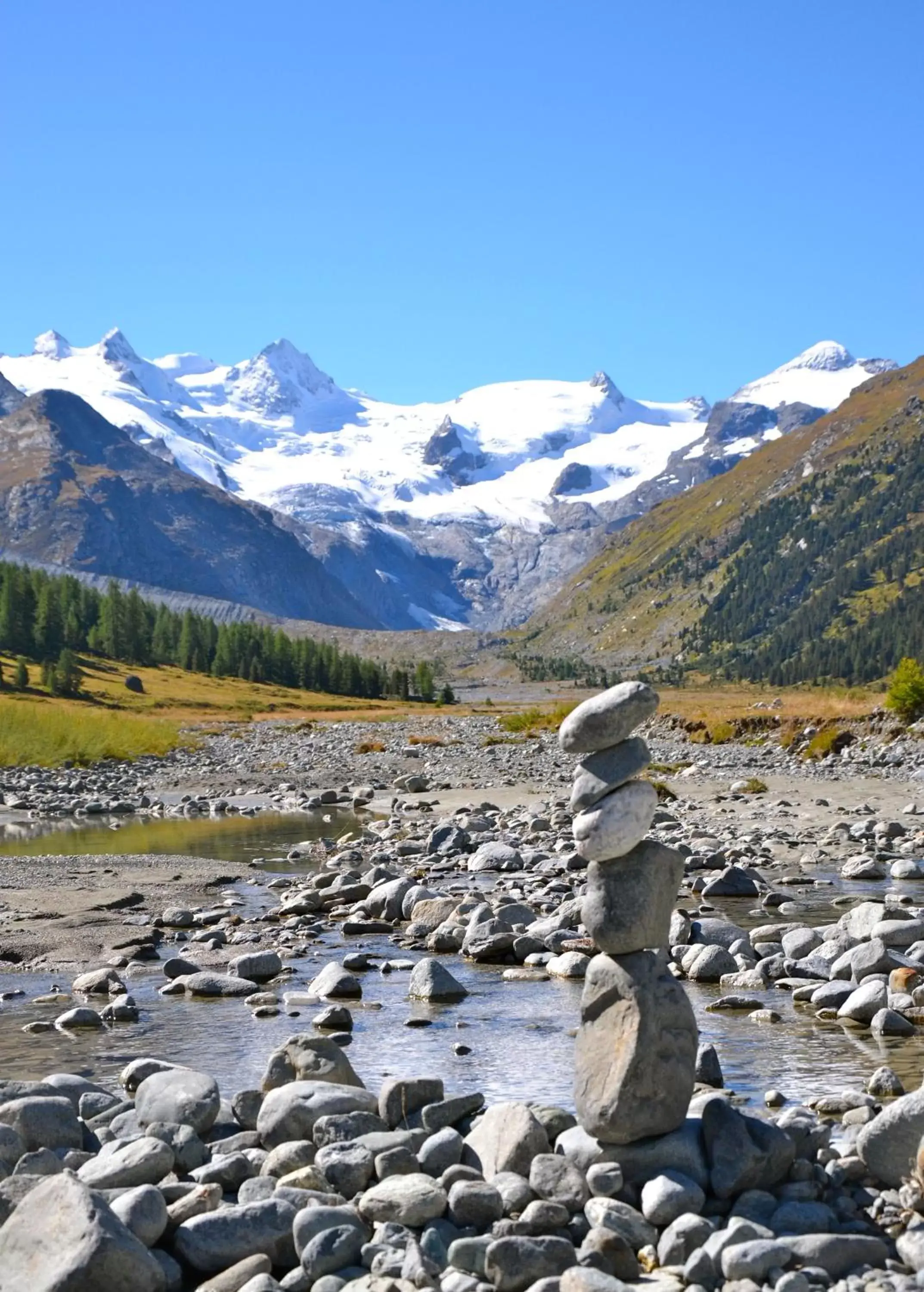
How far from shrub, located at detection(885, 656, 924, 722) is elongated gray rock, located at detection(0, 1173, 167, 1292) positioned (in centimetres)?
5659

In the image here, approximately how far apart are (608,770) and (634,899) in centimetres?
109

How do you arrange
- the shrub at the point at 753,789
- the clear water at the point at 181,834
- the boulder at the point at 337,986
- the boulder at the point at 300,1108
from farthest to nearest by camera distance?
the shrub at the point at 753,789, the clear water at the point at 181,834, the boulder at the point at 337,986, the boulder at the point at 300,1108

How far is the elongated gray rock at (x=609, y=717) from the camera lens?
1128 cm

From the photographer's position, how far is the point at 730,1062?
1405 cm

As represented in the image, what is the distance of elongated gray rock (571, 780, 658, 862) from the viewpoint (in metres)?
11.1

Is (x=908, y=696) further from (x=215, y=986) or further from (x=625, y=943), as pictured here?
(x=625, y=943)

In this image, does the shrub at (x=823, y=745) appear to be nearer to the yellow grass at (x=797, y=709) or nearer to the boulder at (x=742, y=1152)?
the yellow grass at (x=797, y=709)

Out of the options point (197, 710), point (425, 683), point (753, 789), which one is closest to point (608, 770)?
point (753, 789)

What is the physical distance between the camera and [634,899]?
11.2m

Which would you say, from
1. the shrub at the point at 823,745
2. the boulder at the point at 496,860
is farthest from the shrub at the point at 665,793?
the shrub at the point at 823,745

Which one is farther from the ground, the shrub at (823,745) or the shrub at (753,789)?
the shrub at (823,745)

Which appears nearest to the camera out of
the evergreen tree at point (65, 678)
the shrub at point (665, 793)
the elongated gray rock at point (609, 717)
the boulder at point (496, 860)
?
the elongated gray rock at point (609, 717)

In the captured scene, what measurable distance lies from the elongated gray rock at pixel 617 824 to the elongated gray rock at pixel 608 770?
0.36 feet

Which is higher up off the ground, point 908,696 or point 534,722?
point 908,696
